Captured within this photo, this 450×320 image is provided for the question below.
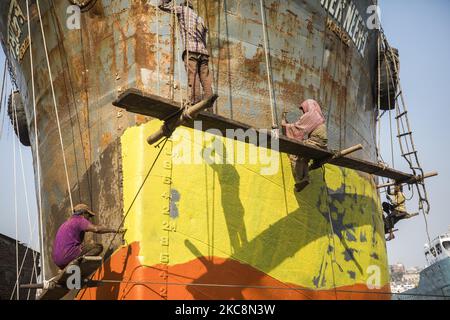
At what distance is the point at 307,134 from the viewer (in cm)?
789

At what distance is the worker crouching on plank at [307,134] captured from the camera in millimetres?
7734

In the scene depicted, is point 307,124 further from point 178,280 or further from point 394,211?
point 394,211

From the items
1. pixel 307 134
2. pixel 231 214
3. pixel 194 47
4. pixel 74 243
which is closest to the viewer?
pixel 74 243

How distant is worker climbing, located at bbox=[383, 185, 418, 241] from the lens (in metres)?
14.2

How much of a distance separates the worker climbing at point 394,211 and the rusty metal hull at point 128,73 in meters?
5.25

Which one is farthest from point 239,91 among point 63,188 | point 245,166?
point 63,188

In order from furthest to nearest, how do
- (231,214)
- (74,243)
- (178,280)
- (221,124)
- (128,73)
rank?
(128,73) < (231,214) < (178,280) < (74,243) < (221,124)

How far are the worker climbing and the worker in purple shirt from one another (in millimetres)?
9714

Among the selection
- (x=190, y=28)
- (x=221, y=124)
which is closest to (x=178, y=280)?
(x=221, y=124)

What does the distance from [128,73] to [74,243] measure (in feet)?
8.62

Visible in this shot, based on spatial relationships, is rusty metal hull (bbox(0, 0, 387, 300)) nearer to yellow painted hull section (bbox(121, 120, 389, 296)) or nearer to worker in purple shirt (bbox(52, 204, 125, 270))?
yellow painted hull section (bbox(121, 120, 389, 296))

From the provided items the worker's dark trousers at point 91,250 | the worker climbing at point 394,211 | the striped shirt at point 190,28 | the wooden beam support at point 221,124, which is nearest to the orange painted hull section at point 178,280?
the worker's dark trousers at point 91,250

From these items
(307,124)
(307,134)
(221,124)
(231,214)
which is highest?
(307,124)

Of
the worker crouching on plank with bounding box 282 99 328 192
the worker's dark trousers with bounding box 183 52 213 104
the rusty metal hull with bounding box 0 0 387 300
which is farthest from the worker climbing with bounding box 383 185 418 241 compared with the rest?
the worker's dark trousers with bounding box 183 52 213 104
